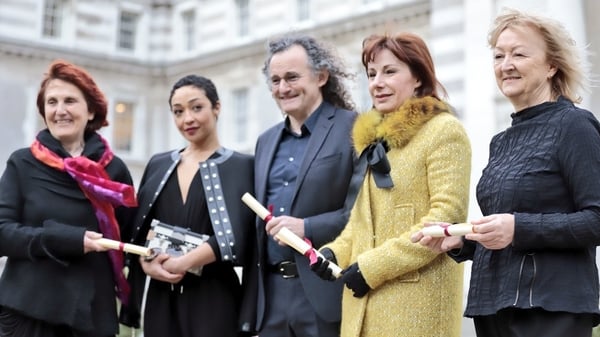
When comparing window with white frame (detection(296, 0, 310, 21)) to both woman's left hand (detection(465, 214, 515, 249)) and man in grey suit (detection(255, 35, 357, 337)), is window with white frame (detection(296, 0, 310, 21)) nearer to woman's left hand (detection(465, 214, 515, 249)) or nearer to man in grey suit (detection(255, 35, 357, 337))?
man in grey suit (detection(255, 35, 357, 337))

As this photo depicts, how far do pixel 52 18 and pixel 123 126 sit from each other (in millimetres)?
4032

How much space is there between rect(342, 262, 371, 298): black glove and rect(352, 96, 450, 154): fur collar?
0.65 metres

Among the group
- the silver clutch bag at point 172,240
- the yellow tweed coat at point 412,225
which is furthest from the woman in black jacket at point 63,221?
the yellow tweed coat at point 412,225

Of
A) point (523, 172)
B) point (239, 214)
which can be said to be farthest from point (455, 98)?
point (523, 172)

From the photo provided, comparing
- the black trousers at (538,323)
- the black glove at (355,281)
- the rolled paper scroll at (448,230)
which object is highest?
the rolled paper scroll at (448,230)

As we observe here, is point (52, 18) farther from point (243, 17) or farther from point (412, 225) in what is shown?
point (412, 225)

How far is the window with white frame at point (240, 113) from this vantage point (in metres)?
22.9

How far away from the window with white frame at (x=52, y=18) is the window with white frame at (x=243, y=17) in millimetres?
5649

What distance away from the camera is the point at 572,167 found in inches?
118

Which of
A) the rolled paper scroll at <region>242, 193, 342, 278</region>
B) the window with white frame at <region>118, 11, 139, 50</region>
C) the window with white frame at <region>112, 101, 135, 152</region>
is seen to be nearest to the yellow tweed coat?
the rolled paper scroll at <region>242, 193, 342, 278</region>

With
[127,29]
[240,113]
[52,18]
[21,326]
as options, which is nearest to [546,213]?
[21,326]

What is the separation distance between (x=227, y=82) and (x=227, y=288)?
61.0 ft

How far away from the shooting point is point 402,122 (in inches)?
145

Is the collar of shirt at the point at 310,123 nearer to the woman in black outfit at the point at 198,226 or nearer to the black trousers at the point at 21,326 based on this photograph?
the woman in black outfit at the point at 198,226
